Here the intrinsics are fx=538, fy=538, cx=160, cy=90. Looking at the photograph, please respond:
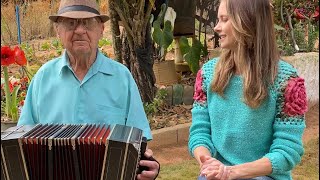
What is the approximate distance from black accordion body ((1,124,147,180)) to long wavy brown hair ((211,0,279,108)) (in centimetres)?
50

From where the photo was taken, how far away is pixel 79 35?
2.39 metres

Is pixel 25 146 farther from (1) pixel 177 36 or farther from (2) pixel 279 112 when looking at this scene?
(1) pixel 177 36

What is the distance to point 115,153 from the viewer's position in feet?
6.28

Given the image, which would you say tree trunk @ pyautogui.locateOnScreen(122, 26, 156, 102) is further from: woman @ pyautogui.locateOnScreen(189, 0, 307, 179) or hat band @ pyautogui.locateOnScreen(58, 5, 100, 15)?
woman @ pyautogui.locateOnScreen(189, 0, 307, 179)

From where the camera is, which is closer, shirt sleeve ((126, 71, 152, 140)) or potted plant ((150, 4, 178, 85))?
shirt sleeve ((126, 71, 152, 140))

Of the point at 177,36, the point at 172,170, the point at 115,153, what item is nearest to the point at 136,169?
the point at 115,153

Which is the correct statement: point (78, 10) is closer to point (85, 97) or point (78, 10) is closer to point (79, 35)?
point (79, 35)

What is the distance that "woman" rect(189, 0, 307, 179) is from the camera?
2158mm

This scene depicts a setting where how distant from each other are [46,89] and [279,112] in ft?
3.43

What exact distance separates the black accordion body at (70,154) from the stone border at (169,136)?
3667 mm

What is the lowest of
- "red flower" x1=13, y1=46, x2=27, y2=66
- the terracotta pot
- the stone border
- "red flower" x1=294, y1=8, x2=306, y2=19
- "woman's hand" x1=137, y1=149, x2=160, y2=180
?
the stone border

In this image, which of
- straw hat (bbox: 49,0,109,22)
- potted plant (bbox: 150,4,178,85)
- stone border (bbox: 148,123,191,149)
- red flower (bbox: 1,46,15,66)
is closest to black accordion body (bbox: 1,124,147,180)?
straw hat (bbox: 49,0,109,22)

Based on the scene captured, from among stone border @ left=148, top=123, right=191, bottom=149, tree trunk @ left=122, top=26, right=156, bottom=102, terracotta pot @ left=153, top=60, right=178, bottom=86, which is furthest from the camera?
Answer: terracotta pot @ left=153, top=60, right=178, bottom=86

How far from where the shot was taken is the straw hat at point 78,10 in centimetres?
241
